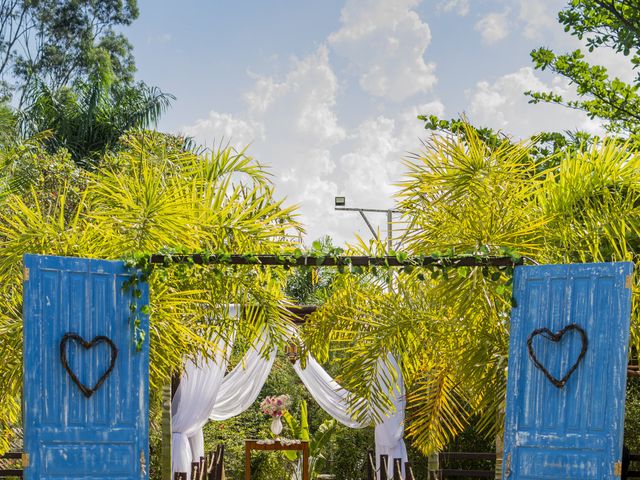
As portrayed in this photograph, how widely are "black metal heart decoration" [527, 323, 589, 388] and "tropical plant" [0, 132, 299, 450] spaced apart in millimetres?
Result: 2319

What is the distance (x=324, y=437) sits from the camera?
Answer: 42.4ft

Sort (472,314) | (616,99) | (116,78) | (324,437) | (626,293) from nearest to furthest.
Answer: (626,293)
(472,314)
(616,99)
(324,437)
(116,78)

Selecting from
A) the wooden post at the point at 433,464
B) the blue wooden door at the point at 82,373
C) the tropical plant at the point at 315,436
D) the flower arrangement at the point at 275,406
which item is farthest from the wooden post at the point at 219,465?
the blue wooden door at the point at 82,373

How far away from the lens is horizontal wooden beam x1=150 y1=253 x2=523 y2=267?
18.1 feet

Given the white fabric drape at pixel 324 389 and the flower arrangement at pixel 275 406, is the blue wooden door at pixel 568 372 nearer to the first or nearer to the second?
the flower arrangement at pixel 275 406

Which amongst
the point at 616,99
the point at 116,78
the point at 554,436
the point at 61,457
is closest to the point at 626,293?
the point at 554,436

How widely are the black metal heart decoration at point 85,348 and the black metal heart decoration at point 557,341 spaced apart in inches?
99.3

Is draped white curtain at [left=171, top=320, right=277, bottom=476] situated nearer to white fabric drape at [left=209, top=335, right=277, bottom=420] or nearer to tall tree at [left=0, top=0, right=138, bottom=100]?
white fabric drape at [left=209, top=335, right=277, bottom=420]

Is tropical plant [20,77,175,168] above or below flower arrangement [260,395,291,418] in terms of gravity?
above

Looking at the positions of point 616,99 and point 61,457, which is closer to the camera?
point 61,457

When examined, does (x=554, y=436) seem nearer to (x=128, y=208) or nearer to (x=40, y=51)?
(x=128, y=208)

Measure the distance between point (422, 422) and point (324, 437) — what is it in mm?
4792

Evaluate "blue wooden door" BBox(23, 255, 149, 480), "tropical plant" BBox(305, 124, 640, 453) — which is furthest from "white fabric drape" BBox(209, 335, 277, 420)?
"blue wooden door" BBox(23, 255, 149, 480)

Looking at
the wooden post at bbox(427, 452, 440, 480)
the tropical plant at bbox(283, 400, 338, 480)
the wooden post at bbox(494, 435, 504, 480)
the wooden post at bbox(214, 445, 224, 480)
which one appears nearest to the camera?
the wooden post at bbox(494, 435, 504, 480)
